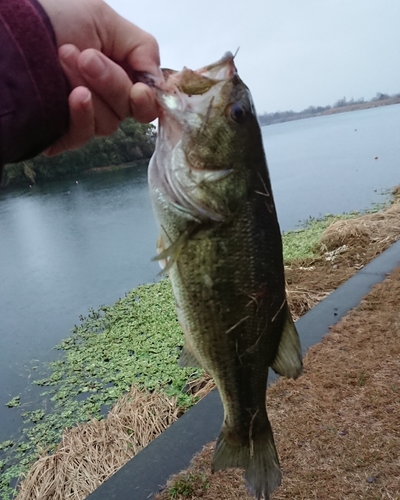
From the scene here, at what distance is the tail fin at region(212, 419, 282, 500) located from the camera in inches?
80.2

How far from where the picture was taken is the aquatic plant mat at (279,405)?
346 cm

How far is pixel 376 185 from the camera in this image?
61.4 ft

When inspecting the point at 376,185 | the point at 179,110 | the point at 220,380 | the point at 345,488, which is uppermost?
the point at 179,110

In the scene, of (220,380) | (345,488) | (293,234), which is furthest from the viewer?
(293,234)

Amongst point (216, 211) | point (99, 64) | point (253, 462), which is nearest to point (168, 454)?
point (253, 462)

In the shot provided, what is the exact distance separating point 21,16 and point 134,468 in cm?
341

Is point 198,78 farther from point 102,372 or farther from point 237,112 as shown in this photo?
point 102,372

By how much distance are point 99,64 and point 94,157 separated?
36.1 m

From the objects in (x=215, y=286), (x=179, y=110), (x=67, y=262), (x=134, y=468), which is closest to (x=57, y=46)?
(x=179, y=110)

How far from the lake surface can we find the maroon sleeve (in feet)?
17.6

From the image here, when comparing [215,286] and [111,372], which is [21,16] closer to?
[215,286]

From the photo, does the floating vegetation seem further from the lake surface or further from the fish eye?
the fish eye

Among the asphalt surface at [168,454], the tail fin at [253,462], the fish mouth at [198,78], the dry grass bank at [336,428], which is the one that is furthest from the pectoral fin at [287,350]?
the asphalt surface at [168,454]

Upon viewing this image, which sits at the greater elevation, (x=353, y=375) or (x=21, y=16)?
(x=21, y=16)
